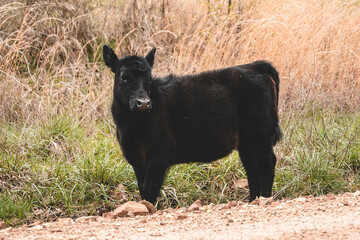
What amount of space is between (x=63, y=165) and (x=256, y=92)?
94.0 inches

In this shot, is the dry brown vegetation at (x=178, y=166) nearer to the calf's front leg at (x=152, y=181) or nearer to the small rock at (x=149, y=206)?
the calf's front leg at (x=152, y=181)

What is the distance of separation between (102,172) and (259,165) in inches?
70.1

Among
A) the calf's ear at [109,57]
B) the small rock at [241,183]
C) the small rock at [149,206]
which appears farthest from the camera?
the small rock at [241,183]

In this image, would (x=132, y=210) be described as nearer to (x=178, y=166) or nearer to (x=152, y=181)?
(x=152, y=181)

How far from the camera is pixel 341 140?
626 cm

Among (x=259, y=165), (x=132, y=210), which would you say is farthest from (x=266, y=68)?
(x=132, y=210)

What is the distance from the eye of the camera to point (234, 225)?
11.3 ft

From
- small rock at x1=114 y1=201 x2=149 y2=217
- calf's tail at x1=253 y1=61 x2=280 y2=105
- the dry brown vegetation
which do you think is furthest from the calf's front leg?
calf's tail at x1=253 y1=61 x2=280 y2=105

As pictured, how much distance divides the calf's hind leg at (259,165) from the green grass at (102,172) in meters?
0.21

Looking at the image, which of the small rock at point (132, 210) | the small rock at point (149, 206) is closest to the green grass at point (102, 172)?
the small rock at point (149, 206)

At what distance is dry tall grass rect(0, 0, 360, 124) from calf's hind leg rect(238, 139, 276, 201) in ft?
4.83

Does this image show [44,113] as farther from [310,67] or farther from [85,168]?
[310,67]

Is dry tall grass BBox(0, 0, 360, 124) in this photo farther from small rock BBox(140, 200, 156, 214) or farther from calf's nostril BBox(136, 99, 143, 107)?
small rock BBox(140, 200, 156, 214)

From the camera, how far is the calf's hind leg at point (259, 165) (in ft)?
17.1
